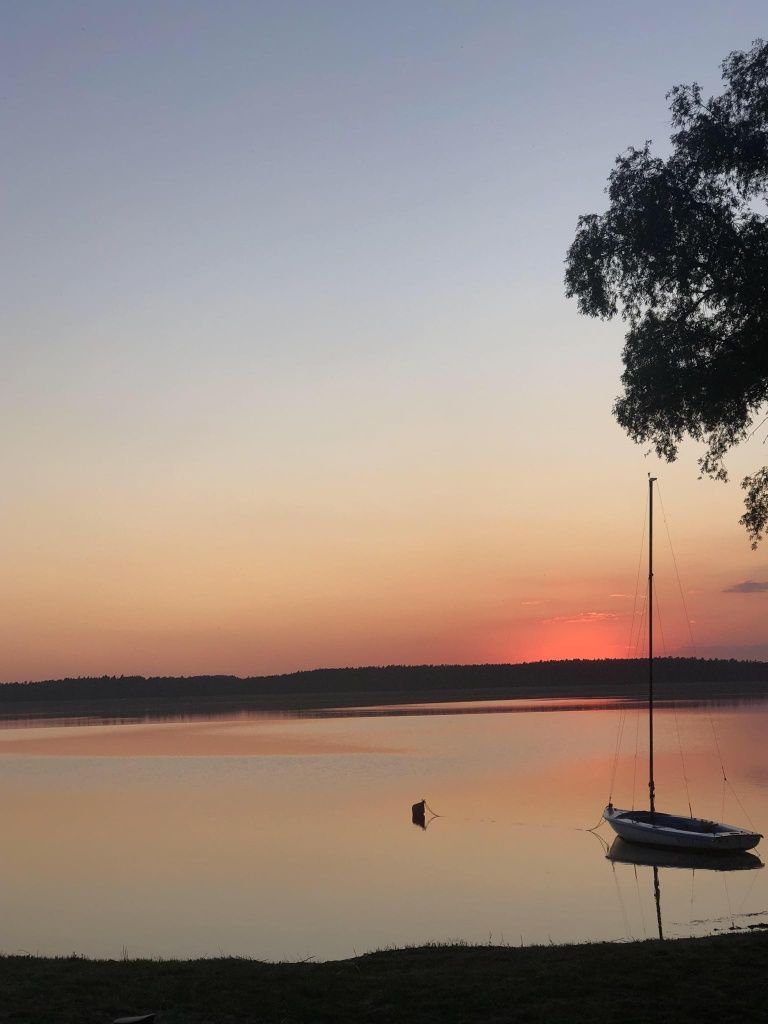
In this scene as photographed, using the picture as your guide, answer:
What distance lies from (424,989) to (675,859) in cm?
2439

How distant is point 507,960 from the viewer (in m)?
17.7

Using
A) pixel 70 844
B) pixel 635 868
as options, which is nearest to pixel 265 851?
pixel 70 844

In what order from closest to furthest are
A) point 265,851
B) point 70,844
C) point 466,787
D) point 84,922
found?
point 84,922
point 265,851
point 70,844
point 466,787

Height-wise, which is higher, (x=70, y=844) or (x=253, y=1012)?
(x=253, y=1012)

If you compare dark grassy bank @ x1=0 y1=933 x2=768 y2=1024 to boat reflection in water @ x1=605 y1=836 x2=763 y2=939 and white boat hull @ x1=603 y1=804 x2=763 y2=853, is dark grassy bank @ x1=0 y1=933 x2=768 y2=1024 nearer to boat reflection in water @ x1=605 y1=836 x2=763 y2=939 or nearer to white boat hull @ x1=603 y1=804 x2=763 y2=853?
boat reflection in water @ x1=605 y1=836 x2=763 y2=939

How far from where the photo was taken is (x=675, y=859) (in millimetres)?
37312

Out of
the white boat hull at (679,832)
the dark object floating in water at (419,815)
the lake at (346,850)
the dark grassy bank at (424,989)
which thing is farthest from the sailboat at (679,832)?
the dark grassy bank at (424,989)

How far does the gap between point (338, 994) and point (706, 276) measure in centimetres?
1534

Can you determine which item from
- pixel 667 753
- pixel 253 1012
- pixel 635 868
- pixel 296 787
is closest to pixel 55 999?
pixel 253 1012

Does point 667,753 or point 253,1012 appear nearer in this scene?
point 253,1012

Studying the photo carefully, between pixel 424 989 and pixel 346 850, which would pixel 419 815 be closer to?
pixel 346 850

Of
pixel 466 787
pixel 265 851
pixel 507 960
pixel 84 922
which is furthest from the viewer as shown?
pixel 466 787

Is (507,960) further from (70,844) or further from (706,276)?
(70,844)

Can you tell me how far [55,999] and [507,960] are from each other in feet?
23.6
